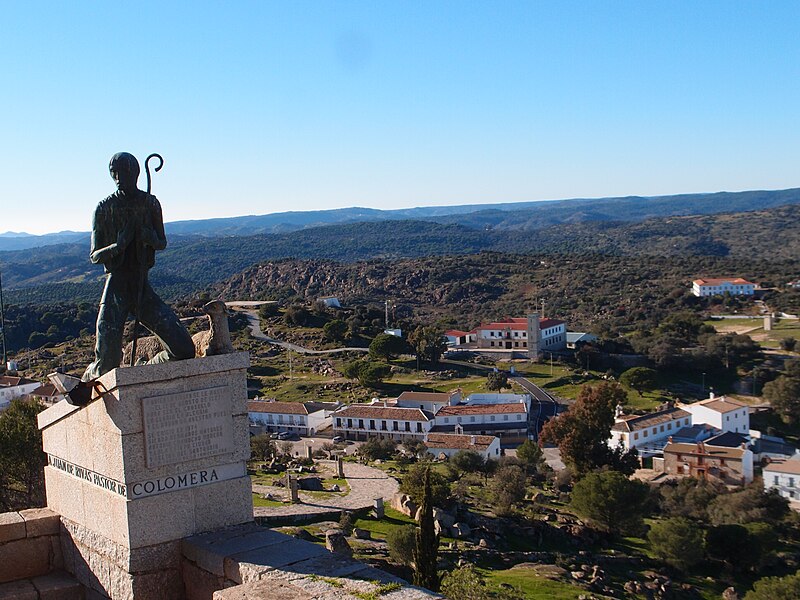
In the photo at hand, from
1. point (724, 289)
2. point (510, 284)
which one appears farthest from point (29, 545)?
point (510, 284)

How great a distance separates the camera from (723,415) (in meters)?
45.9

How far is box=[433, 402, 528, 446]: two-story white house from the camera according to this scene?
46.9 metres

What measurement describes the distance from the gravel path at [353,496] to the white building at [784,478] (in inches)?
667

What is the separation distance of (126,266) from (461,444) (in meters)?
36.5

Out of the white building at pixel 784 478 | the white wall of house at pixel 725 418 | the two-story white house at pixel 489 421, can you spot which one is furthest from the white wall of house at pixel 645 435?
the white building at pixel 784 478

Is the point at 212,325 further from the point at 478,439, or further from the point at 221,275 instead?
the point at 221,275

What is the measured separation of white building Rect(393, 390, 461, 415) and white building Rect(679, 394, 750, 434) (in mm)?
14096

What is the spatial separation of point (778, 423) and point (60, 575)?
5039cm

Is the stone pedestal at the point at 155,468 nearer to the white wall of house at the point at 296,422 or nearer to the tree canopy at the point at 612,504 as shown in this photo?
the tree canopy at the point at 612,504

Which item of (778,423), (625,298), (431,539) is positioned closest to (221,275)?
(625,298)

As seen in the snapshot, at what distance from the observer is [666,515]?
1313 inches

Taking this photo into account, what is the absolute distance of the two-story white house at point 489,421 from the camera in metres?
46.9

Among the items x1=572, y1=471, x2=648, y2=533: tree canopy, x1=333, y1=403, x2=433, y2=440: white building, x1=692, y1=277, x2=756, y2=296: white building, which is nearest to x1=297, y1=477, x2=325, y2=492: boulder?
x1=572, y1=471, x2=648, y2=533: tree canopy

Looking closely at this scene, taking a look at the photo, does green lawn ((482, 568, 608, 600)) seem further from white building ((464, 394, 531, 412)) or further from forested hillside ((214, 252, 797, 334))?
forested hillside ((214, 252, 797, 334))
